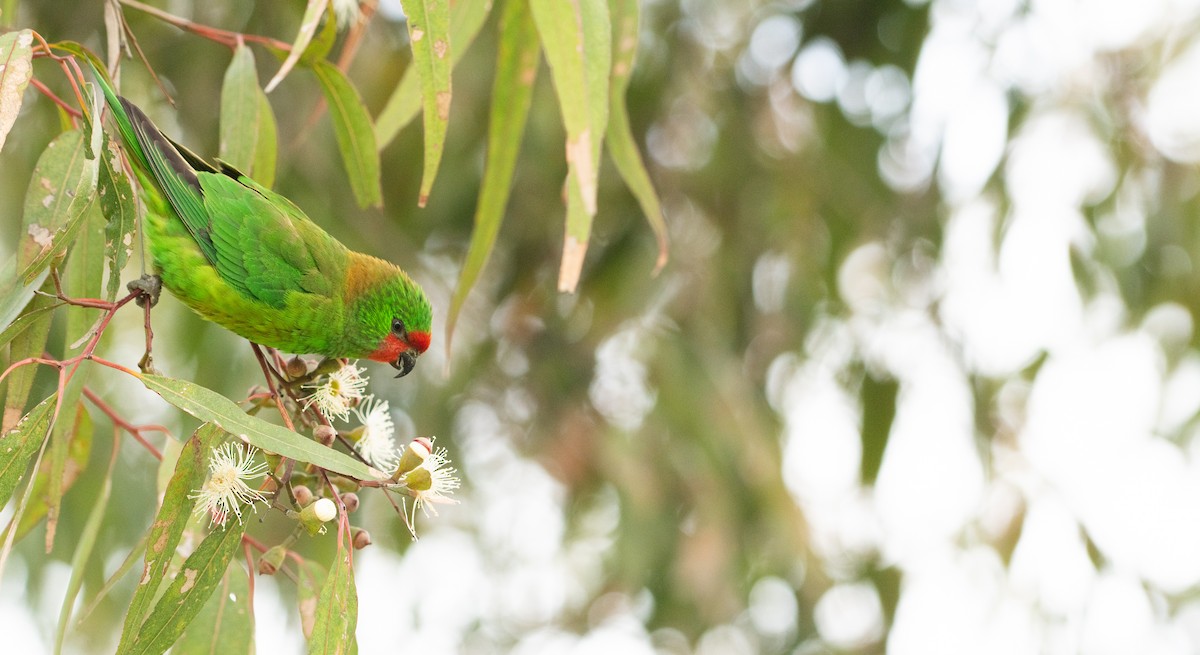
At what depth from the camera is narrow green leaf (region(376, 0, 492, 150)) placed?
6.07ft

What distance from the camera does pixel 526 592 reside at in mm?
5062

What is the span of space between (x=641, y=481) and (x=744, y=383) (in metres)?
0.64

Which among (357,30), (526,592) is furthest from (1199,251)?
(357,30)

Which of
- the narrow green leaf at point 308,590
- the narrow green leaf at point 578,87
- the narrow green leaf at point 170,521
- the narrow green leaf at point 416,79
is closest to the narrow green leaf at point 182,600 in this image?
the narrow green leaf at point 170,521

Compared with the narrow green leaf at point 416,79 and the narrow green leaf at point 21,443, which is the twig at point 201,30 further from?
the narrow green leaf at point 21,443

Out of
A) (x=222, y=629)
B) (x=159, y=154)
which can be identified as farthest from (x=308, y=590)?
(x=159, y=154)

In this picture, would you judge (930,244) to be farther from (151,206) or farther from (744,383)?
(151,206)

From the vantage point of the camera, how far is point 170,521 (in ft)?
4.14

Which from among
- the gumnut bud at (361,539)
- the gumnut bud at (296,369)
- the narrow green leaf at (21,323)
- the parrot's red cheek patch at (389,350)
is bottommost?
the parrot's red cheek patch at (389,350)

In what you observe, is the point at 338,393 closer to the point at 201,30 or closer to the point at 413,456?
the point at 413,456

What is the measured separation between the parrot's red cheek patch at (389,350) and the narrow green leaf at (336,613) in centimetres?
70

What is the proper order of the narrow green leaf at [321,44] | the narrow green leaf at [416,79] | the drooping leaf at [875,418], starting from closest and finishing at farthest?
the narrow green leaf at [321,44] < the narrow green leaf at [416,79] < the drooping leaf at [875,418]

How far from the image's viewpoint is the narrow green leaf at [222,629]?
5.07ft

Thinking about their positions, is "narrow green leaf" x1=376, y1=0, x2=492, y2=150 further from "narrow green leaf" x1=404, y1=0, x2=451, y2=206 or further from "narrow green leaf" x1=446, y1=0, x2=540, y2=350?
"narrow green leaf" x1=404, y1=0, x2=451, y2=206
